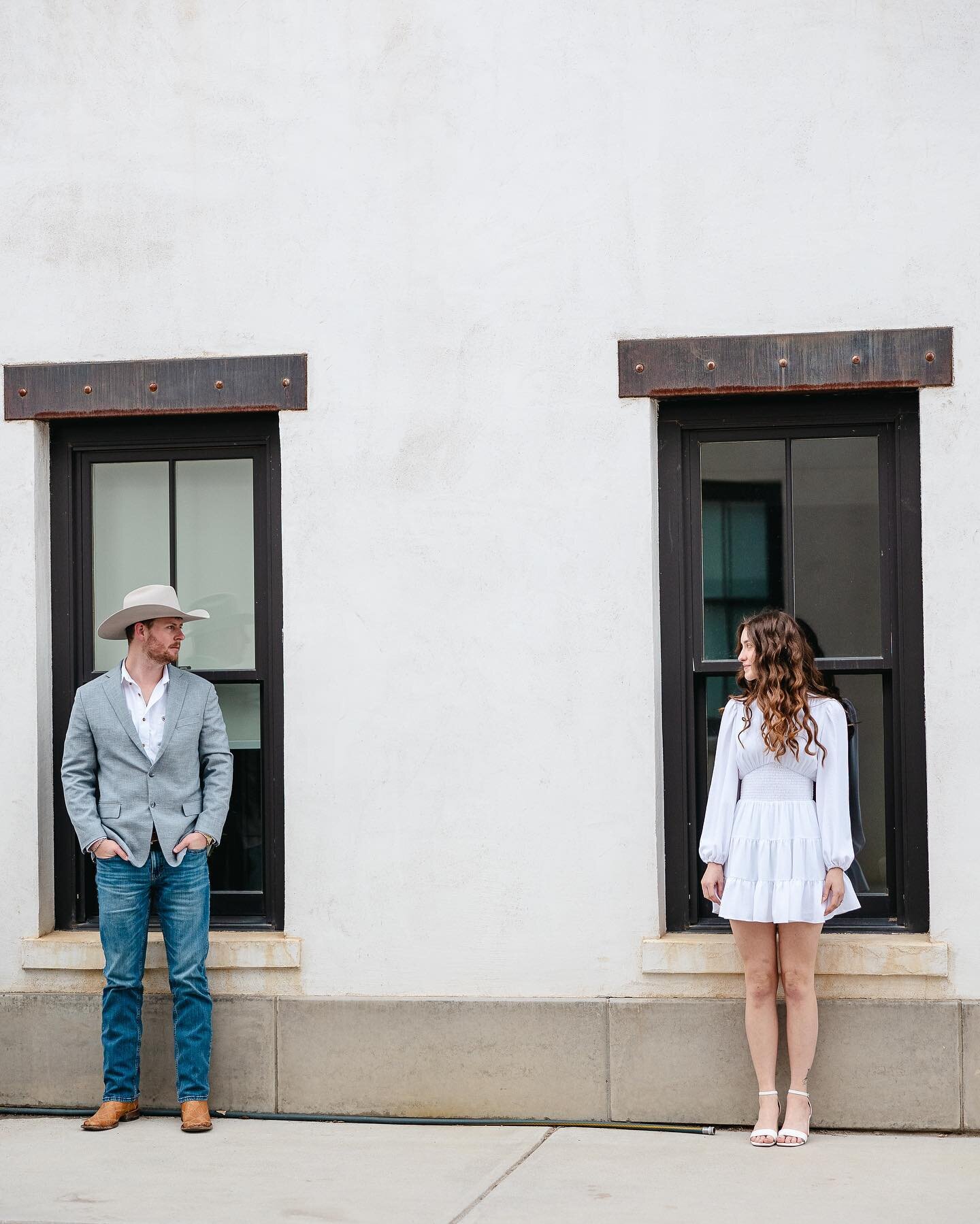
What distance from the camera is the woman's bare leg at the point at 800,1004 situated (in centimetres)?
528

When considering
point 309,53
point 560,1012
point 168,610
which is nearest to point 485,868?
point 560,1012

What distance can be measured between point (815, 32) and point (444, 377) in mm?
1948

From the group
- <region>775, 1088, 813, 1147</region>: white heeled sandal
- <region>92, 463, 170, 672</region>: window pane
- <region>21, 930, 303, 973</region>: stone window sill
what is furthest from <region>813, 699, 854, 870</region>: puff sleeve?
<region>92, 463, 170, 672</region>: window pane

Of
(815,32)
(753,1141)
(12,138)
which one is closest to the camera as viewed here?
(753,1141)

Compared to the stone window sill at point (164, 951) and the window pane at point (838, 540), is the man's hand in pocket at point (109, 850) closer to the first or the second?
the stone window sill at point (164, 951)

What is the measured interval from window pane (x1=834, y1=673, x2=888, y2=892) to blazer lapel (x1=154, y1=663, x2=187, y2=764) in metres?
2.58

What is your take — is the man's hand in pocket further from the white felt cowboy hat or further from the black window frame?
the black window frame

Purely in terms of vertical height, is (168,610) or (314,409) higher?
(314,409)

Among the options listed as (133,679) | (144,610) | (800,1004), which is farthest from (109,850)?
(800,1004)

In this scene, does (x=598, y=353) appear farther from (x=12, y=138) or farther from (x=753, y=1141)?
(x=753, y=1141)

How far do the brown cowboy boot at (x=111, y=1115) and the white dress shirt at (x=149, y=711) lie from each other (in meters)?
1.34

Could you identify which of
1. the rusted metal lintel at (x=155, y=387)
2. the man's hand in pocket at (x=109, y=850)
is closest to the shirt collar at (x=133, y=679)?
the man's hand in pocket at (x=109, y=850)

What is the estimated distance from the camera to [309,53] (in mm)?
5922

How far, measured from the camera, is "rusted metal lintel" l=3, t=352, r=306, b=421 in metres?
5.91
